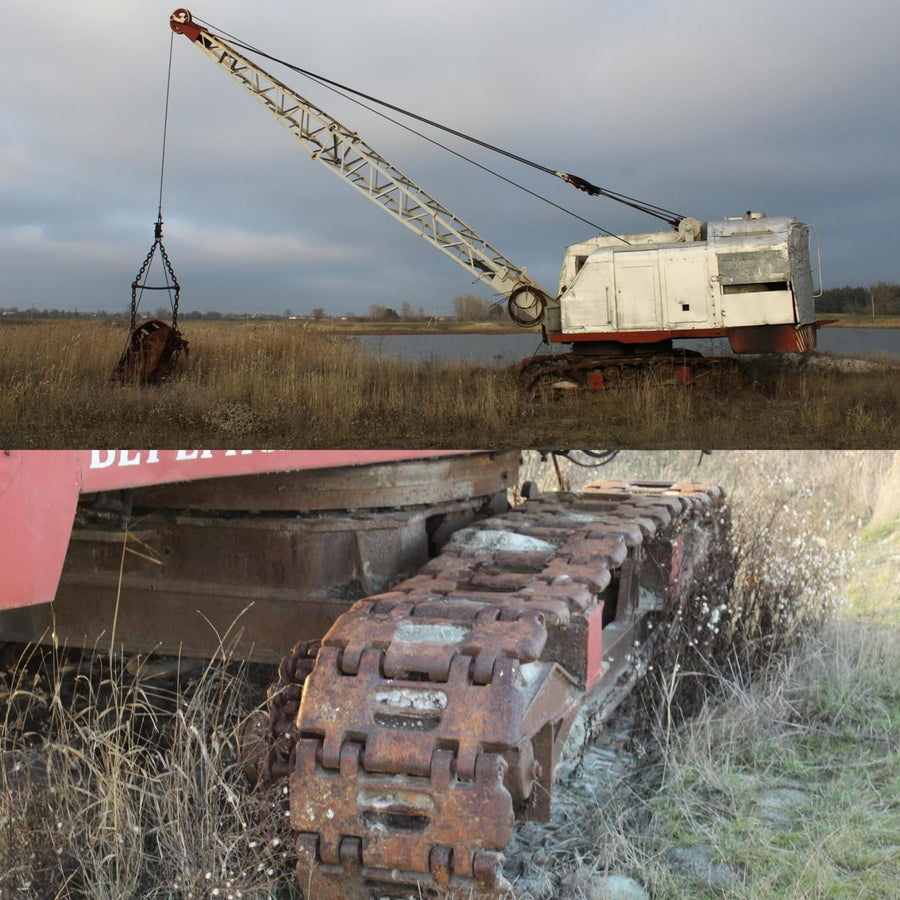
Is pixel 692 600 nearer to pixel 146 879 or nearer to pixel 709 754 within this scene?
pixel 709 754

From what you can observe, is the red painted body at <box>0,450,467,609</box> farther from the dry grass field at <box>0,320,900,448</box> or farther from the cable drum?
the cable drum

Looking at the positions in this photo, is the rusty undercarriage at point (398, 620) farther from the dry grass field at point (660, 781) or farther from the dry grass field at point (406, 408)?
the dry grass field at point (406, 408)

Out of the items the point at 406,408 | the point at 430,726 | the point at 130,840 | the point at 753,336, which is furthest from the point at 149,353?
the point at 430,726

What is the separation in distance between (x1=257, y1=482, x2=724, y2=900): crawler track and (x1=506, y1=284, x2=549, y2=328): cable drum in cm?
734

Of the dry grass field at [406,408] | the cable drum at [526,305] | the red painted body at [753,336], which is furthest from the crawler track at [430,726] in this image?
the cable drum at [526,305]

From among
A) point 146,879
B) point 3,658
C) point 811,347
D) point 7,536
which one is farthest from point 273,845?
point 811,347

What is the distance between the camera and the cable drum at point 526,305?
1098 centimetres

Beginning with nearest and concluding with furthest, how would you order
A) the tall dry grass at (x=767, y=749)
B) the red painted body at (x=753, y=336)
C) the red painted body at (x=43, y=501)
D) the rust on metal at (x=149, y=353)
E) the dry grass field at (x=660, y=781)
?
the red painted body at (x=43, y=501) → the dry grass field at (x=660, y=781) → the tall dry grass at (x=767, y=749) → the red painted body at (x=753, y=336) → the rust on metal at (x=149, y=353)

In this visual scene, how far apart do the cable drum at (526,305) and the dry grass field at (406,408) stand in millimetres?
858

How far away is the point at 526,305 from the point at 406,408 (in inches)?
103

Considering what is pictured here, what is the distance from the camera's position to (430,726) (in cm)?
298

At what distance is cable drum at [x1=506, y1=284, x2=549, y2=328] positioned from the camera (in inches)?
432

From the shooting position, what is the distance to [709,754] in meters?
4.56

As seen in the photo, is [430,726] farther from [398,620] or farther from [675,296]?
[675,296]
